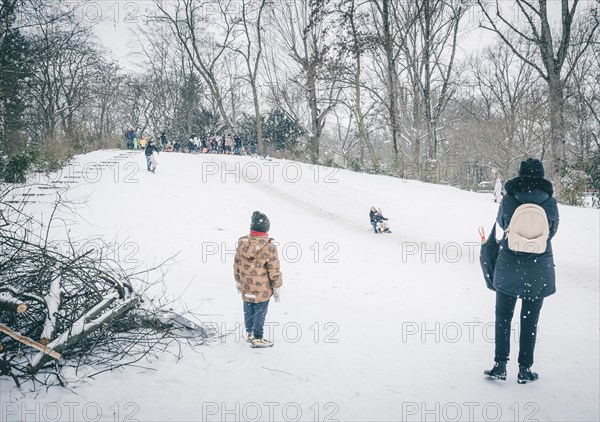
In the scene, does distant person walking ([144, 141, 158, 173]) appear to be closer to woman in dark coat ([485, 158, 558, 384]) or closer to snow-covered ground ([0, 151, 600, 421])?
snow-covered ground ([0, 151, 600, 421])

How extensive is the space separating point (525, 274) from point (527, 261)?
4.9 inches

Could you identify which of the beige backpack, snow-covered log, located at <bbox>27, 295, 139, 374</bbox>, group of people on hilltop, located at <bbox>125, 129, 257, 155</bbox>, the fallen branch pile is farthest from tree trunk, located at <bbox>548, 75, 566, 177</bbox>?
group of people on hilltop, located at <bbox>125, 129, 257, 155</bbox>

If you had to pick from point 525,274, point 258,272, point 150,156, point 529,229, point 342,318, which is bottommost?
point 342,318

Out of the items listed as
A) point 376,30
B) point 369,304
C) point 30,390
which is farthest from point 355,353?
point 376,30

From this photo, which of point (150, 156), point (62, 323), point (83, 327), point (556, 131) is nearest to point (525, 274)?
point (83, 327)

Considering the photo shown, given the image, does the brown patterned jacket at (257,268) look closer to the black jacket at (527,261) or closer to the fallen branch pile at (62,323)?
the fallen branch pile at (62,323)

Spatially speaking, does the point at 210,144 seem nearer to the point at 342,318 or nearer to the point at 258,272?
the point at 342,318

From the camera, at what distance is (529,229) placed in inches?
125

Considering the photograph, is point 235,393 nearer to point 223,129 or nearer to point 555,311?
point 555,311

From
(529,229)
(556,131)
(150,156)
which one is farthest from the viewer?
(150,156)

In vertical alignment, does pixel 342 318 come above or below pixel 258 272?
below

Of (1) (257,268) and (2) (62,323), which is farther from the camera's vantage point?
(1) (257,268)

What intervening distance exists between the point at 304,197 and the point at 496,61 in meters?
28.4

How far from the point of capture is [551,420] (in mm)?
3008
